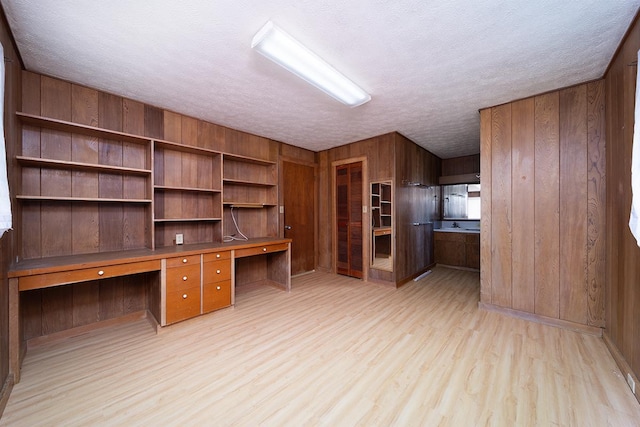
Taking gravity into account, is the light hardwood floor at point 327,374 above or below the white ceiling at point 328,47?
below

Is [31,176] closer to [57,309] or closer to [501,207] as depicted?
[57,309]

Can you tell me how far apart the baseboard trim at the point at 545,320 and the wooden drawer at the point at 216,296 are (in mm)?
3115

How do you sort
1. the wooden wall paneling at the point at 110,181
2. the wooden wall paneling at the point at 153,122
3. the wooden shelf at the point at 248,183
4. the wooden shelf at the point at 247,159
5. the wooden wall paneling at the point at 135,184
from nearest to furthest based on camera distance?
the wooden wall paneling at the point at 110,181, the wooden wall paneling at the point at 135,184, the wooden wall paneling at the point at 153,122, the wooden shelf at the point at 247,159, the wooden shelf at the point at 248,183

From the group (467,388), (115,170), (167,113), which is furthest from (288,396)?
(167,113)

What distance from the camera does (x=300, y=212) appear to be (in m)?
4.60

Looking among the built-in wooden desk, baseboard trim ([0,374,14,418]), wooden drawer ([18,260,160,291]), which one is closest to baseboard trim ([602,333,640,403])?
the built-in wooden desk

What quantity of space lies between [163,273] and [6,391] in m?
1.10

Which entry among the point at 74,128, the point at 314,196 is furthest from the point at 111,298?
the point at 314,196

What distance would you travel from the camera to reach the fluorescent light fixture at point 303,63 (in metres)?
1.65

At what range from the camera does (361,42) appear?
5.85ft

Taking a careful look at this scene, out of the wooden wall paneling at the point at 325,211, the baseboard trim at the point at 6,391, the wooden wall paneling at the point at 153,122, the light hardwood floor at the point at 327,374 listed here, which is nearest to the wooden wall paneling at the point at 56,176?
the wooden wall paneling at the point at 153,122

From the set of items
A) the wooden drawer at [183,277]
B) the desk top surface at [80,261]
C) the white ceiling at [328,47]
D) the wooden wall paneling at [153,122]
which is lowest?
the wooden drawer at [183,277]

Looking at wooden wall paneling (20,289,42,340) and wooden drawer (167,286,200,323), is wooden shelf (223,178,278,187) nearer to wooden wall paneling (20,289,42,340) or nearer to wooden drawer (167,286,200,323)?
wooden drawer (167,286,200,323)

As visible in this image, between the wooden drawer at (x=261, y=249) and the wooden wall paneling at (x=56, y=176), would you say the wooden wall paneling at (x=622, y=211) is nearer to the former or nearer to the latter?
the wooden drawer at (x=261, y=249)
